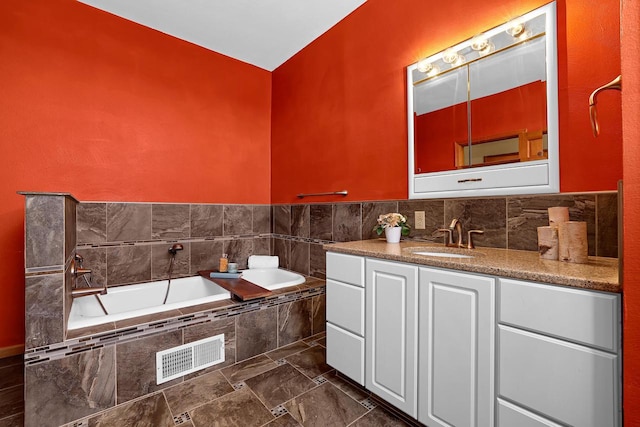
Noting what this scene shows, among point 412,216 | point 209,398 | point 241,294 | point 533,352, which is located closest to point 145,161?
point 241,294

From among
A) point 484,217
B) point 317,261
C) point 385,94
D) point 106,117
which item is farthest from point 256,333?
point 106,117

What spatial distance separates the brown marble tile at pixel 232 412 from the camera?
58.5 inches

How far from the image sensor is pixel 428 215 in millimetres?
1926

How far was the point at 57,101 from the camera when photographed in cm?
228

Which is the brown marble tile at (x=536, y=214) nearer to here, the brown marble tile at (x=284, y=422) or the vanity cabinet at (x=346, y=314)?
the vanity cabinet at (x=346, y=314)

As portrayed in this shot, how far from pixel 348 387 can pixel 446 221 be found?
1.21 metres

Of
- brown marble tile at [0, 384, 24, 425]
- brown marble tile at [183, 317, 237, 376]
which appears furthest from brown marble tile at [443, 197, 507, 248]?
brown marble tile at [0, 384, 24, 425]

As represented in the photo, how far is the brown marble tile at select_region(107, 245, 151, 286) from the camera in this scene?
244 cm

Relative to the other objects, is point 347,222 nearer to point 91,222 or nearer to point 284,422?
point 284,422

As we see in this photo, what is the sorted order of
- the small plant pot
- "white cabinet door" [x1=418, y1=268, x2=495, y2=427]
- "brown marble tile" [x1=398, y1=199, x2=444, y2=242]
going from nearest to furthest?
"white cabinet door" [x1=418, y1=268, x2=495, y2=427] → "brown marble tile" [x1=398, y1=199, x2=444, y2=242] → the small plant pot

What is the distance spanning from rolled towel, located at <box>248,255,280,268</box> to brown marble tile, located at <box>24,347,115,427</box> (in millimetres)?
1582

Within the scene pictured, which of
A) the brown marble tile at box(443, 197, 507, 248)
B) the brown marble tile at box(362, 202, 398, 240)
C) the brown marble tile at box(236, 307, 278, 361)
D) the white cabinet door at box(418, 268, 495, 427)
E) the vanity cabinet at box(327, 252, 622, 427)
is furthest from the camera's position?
Answer: the brown marble tile at box(362, 202, 398, 240)

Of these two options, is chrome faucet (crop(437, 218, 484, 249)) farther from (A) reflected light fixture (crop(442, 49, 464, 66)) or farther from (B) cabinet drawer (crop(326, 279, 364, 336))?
(A) reflected light fixture (crop(442, 49, 464, 66))

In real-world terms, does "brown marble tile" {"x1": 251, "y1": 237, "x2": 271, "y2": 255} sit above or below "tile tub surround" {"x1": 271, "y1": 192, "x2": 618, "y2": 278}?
below
